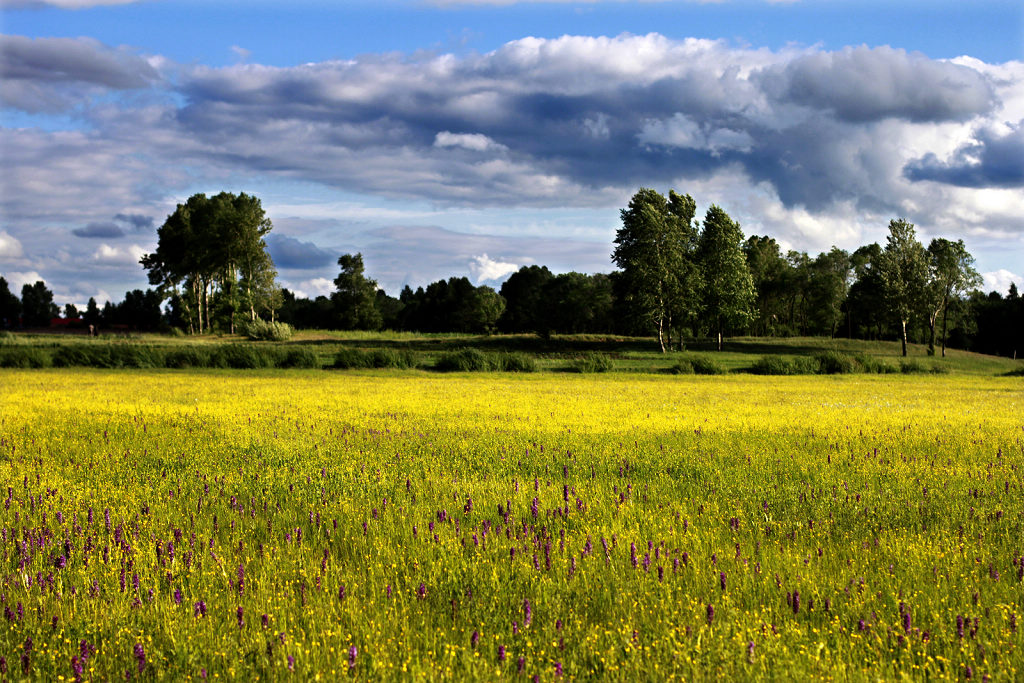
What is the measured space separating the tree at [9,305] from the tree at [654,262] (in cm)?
15639

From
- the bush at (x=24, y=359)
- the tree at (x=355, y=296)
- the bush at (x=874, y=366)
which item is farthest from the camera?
the tree at (x=355, y=296)

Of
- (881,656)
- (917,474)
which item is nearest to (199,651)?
(881,656)

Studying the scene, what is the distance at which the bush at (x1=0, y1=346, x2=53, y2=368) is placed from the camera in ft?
129

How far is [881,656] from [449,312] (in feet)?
410

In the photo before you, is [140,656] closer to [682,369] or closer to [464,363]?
[464,363]

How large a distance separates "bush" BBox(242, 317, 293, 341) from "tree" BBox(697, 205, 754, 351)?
43.1 m

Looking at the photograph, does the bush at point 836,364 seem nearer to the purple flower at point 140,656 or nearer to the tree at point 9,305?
the purple flower at point 140,656

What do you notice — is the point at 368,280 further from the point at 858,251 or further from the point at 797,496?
the point at 797,496

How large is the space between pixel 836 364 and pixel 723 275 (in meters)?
26.7

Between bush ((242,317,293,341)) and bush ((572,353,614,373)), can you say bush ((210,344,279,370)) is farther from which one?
bush ((242,317,293,341))

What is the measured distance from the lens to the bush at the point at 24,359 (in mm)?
39456

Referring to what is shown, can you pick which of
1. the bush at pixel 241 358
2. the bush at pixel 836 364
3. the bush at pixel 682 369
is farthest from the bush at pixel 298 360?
the bush at pixel 836 364

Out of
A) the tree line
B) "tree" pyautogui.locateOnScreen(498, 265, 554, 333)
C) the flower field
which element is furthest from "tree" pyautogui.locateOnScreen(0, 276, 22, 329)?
the flower field

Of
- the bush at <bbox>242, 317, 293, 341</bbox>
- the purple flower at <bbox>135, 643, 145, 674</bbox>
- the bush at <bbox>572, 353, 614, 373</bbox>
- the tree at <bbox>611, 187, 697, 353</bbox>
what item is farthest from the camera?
the bush at <bbox>242, 317, 293, 341</bbox>
